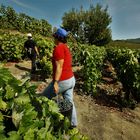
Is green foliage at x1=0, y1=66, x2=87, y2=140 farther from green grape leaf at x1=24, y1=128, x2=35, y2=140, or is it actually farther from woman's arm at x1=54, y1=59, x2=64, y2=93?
woman's arm at x1=54, y1=59, x2=64, y2=93

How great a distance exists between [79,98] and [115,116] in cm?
208

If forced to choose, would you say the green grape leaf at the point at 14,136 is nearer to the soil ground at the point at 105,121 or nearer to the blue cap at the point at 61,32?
the blue cap at the point at 61,32

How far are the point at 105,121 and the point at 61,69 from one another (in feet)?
10.5

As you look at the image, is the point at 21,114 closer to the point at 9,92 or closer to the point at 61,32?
the point at 9,92

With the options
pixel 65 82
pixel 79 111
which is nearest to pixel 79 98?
pixel 79 111

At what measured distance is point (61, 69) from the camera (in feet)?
18.9

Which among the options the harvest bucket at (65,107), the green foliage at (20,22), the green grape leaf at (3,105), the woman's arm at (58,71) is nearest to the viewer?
the green grape leaf at (3,105)

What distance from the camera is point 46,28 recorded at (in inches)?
1918

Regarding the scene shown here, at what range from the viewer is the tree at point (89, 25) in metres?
62.2

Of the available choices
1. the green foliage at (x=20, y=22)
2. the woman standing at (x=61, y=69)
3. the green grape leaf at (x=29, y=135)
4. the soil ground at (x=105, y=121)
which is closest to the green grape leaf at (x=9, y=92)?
the green grape leaf at (x=29, y=135)

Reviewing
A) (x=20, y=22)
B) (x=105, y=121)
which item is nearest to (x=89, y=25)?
(x=20, y=22)

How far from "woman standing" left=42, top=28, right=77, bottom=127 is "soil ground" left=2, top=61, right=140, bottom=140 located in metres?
1.36

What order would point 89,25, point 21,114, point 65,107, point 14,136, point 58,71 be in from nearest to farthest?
1. point 14,136
2. point 21,114
3. point 65,107
4. point 58,71
5. point 89,25

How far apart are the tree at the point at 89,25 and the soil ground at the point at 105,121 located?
5081cm
